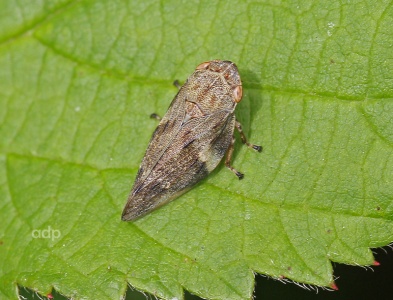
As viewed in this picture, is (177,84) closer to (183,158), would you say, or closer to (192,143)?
(192,143)

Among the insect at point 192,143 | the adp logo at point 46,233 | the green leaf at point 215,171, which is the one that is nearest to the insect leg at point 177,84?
the green leaf at point 215,171

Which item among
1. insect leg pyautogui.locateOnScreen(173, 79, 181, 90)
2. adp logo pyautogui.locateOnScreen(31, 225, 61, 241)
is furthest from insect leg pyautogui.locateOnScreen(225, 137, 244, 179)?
adp logo pyautogui.locateOnScreen(31, 225, 61, 241)

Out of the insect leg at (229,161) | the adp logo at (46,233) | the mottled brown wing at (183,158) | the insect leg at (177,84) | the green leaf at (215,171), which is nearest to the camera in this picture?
the green leaf at (215,171)

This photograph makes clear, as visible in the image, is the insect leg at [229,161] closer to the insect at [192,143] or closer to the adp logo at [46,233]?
the insect at [192,143]

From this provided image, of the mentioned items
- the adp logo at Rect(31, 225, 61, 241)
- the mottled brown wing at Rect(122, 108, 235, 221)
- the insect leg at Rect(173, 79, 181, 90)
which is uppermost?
the insect leg at Rect(173, 79, 181, 90)

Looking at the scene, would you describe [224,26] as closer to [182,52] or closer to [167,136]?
[182,52]

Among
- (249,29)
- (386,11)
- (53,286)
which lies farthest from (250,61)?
(53,286)

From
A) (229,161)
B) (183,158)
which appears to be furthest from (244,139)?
(183,158)

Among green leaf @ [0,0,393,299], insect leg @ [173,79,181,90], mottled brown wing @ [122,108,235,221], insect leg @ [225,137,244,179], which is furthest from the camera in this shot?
insect leg @ [173,79,181,90]

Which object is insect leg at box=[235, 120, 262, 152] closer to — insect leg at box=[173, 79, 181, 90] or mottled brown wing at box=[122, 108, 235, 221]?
mottled brown wing at box=[122, 108, 235, 221]
